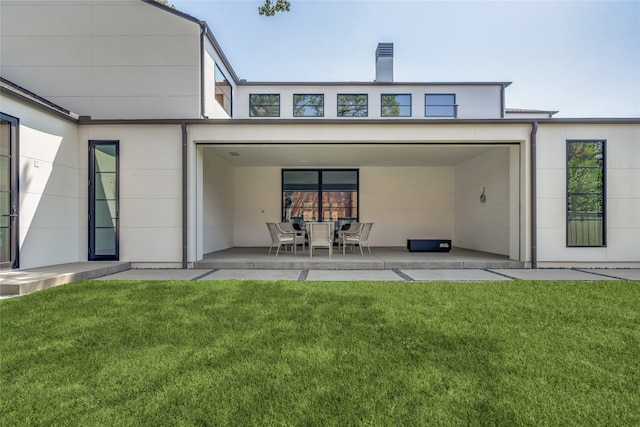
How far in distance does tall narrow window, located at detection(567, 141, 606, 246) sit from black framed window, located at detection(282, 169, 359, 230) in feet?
19.2

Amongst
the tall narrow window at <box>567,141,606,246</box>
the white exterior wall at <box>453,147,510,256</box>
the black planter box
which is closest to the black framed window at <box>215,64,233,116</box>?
the black planter box

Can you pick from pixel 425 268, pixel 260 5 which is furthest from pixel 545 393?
pixel 260 5

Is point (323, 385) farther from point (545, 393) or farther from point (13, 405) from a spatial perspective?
point (13, 405)

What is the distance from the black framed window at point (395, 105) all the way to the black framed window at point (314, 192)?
14.1 feet

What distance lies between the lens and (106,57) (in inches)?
286

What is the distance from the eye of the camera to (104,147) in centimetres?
649

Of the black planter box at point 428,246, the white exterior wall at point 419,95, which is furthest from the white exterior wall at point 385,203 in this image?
the white exterior wall at point 419,95

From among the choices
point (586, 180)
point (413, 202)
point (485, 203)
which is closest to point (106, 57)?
point (413, 202)

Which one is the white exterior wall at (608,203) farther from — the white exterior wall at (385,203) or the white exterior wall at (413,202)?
the white exterior wall at (385,203)

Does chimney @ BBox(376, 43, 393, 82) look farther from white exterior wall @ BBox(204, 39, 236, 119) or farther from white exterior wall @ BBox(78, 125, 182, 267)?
white exterior wall @ BBox(78, 125, 182, 267)

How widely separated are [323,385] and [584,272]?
6462 mm

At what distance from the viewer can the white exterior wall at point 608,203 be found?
249 inches

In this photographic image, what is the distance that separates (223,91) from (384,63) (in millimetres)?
7568

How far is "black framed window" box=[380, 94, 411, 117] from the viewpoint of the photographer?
43.3ft
